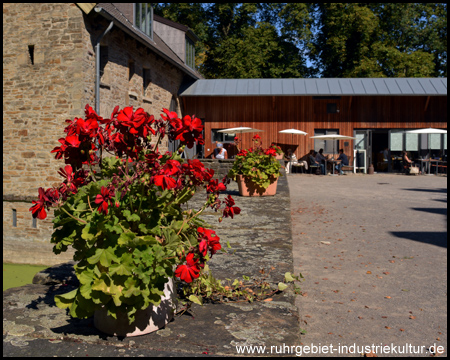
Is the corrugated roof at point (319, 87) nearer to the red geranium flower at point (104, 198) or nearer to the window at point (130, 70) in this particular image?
the window at point (130, 70)

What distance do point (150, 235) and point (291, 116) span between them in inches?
966

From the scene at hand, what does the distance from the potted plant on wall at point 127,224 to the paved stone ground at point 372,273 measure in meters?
2.04

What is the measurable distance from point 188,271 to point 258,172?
6.07 metres

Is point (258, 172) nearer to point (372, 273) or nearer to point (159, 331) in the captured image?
point (372, 273)

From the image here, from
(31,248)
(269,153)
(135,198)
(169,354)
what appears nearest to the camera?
(169,354)

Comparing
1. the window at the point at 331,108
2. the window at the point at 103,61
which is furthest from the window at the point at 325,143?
the window at the point at 103,61

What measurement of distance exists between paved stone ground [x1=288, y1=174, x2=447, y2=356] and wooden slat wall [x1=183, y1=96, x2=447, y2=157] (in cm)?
1448

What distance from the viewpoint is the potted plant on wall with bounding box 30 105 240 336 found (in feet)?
7.02

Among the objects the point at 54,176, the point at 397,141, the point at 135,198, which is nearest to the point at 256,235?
the point at 135,198

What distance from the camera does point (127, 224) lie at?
225cm

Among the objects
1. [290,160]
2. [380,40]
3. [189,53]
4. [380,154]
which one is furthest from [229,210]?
[380,40]

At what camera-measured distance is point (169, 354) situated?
2.18 meters

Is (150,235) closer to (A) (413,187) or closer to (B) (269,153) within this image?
(B) (269,153)

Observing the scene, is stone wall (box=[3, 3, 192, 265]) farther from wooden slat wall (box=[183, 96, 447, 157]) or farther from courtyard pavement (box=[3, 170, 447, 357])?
wooden slat wall (box=[183, 96, 447, 157])
